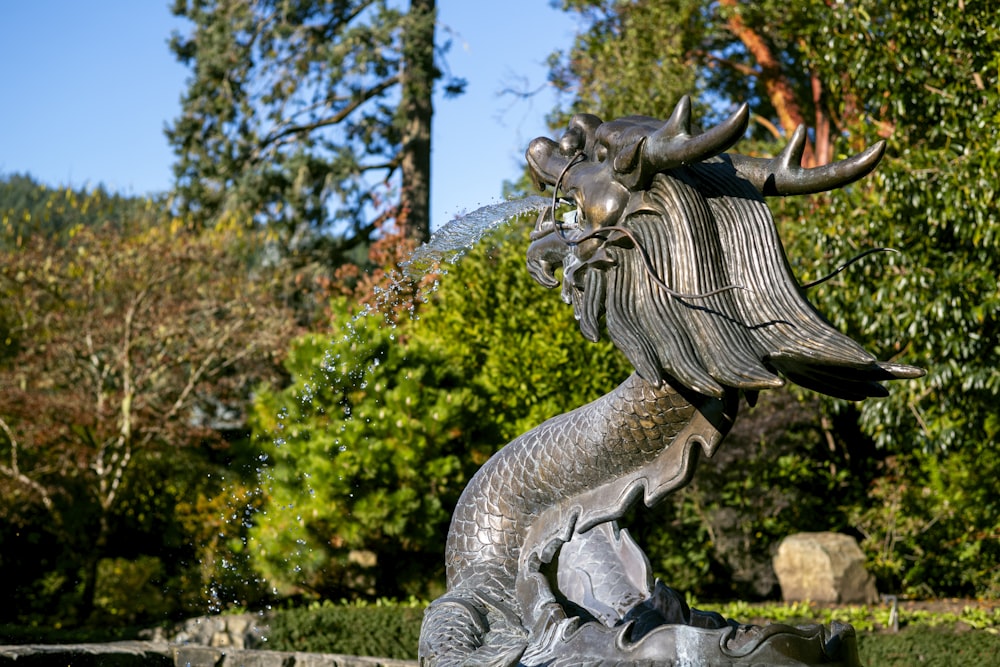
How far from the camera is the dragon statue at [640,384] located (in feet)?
7.41

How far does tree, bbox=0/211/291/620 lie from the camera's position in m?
10.9

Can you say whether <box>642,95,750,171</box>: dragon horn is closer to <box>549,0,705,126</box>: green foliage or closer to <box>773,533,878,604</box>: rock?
<box>773,533,878,604</box>: rock

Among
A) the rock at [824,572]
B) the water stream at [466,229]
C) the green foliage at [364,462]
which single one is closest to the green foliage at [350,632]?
the green foliage at [364,462]

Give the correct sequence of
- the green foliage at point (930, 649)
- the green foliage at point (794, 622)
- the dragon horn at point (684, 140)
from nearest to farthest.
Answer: the dragon horn at point (684, 140) < the green foliage at point (930, 649) < the green foliage at point (794, 622)

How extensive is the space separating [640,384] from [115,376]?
1114 centimetres

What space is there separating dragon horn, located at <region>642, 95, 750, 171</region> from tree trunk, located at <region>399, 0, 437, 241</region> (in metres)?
12.0


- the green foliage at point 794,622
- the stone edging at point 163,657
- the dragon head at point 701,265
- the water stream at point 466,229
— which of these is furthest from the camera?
the green foliage at point 794,622

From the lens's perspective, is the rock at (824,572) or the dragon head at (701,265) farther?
the rock at (824,572)

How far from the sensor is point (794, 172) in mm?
2469

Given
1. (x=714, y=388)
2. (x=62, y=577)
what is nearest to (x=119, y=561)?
(x=62, y=577)

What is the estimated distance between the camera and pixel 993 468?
414 inches

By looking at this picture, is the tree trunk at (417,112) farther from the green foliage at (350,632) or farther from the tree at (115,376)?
the green foliage at (350,632)

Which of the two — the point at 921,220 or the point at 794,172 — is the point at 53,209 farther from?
the point at 794,172

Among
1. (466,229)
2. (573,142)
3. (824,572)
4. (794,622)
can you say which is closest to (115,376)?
(824,572)
